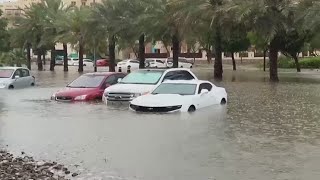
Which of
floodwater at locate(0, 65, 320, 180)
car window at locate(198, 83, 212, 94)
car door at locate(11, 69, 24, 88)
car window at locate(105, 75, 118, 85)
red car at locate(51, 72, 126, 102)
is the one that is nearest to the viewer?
floodwater at locate(0, 65, 320, 180)

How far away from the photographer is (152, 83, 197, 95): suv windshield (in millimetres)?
21203

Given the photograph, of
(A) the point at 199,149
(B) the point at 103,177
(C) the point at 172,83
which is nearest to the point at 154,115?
(C) the point at 172,83

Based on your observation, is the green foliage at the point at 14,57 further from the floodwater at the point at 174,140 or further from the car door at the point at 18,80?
the floodwater at the point at 174,140

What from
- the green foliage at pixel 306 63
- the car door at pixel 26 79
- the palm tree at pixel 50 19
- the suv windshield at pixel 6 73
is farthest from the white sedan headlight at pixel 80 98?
the green foliage at pixel 306 63

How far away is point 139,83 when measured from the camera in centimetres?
2492

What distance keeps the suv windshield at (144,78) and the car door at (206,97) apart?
3.12 meters

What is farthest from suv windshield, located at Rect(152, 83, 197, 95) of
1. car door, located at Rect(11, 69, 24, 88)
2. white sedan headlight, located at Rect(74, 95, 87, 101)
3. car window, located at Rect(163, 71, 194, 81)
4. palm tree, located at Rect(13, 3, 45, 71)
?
palm tree, located at Rect(13, 3, 45, 71)

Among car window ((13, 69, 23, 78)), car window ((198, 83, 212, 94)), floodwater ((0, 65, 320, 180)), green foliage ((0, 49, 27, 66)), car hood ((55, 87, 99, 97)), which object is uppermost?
green foliage ((0, 49, 27, 66))

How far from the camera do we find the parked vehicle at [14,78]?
3447 centimetres

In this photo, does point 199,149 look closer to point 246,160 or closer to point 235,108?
point 246,160

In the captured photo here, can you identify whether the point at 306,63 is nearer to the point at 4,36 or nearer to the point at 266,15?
the point at 266,15

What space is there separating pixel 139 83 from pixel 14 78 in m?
12.7

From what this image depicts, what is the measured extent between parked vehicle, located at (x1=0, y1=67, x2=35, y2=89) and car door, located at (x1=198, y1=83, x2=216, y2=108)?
1585 centimetres

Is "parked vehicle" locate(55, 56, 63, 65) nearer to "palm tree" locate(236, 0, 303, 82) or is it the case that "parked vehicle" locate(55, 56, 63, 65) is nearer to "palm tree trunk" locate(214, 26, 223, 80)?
"palm tree trunk" locate(214, 26, 223, 80)
